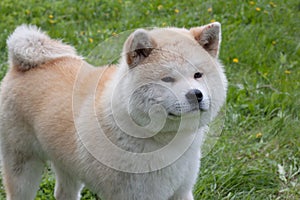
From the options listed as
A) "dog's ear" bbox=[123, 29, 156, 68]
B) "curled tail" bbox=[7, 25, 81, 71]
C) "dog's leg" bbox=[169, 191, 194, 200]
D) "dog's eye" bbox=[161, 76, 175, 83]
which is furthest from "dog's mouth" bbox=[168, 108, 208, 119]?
"curled tail" bbox=[7, 25, 81, 71]

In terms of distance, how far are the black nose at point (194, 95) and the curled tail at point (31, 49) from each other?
1387 millimetres

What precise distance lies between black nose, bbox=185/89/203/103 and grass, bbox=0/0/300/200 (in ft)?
4.86

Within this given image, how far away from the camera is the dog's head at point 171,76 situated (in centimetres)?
325

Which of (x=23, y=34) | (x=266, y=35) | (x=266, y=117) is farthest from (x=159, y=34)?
(x=266, y=35)

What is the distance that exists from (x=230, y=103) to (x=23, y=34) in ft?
7.00

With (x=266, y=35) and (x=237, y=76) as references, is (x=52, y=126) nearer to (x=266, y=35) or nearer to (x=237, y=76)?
(x=237, y=76)

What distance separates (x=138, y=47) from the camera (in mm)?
3361

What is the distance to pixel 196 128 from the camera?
3.51 m

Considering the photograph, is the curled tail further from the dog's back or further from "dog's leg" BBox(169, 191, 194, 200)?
"dog's leg" BBox(169, 191, 194, 200)

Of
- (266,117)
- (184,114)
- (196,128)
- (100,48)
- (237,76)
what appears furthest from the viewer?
(237,76)

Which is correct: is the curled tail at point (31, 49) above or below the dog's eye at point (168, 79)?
below

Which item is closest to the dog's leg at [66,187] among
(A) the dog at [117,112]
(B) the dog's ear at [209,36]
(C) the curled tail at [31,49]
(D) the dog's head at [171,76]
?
(A) the dog at [117,112]

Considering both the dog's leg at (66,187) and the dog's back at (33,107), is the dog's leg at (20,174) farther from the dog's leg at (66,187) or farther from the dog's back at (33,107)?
the dog's leg at (66,187)

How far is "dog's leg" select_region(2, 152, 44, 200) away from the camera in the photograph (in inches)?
164
